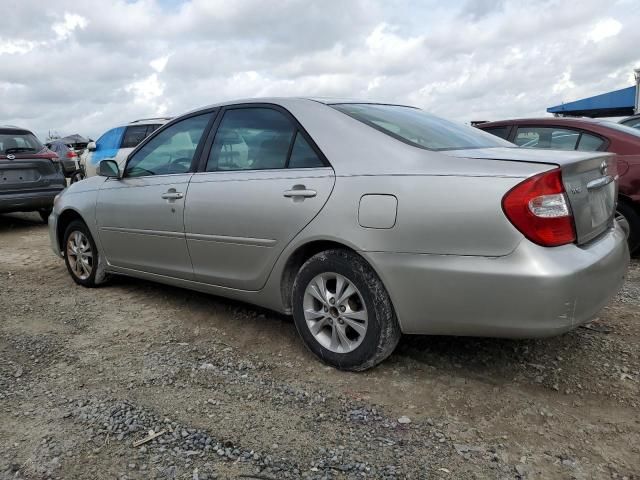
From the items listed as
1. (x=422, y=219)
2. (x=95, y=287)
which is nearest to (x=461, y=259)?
(x=422, y=219)

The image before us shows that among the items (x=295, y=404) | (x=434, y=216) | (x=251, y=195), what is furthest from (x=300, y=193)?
(x=295, y=404)

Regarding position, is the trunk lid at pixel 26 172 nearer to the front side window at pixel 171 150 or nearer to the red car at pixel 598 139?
the front side window at pixel 171 150

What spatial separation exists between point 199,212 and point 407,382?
67.3 inches

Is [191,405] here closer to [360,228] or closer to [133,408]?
[133,408]

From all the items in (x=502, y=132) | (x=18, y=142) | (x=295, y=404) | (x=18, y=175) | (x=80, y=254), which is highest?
(x=18, y=142)

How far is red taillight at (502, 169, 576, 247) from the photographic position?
2.36 metres

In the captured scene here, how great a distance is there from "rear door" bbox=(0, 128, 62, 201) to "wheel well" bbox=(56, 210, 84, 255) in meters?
3.50

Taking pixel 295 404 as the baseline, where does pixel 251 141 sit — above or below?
above

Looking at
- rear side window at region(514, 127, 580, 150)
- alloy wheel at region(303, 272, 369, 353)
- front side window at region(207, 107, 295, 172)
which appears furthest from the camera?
rear side window at region(514, 127, 580, 150)

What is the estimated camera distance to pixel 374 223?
106 inches

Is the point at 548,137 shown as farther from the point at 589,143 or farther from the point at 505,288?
the point at 505,288

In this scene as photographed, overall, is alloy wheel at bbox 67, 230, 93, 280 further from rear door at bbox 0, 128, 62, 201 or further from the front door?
rear door at bbox 0, 128, 62, 201

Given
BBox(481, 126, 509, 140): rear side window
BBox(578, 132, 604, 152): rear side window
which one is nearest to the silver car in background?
BBox(578, 132, 604, 152): rear side window

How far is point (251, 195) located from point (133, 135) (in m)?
8.32
